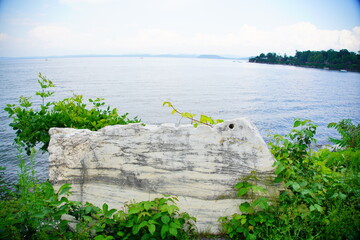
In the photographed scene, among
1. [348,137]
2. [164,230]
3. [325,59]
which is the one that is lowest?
[164,230]

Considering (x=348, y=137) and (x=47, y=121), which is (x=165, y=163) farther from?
(x=348, y=137)

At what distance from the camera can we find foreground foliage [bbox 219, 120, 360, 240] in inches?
184

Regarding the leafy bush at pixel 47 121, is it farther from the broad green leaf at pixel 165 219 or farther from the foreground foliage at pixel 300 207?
the foreground foliage at pixel 300 207

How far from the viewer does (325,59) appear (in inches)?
5162

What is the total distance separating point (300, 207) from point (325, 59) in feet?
497

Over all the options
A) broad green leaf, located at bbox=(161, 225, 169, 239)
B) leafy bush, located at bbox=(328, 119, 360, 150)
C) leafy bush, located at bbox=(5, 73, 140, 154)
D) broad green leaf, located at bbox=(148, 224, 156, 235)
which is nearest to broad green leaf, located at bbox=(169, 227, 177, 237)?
broad green leaf, located at bbox=(161, 225, 169, 239)

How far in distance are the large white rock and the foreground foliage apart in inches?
14.1

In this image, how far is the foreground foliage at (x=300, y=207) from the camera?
4664mm

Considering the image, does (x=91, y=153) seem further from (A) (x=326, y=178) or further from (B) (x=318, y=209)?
(A) (x=326, y=178)

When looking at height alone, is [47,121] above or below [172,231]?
above

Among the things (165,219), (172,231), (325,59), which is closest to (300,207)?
(172,231)

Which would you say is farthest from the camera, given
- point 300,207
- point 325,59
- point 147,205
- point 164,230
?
point 325,59

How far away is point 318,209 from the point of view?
476 centimetres

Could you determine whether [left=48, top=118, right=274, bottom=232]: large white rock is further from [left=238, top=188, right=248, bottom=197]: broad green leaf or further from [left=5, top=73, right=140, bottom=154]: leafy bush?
[left=5, top=73, right=140, bottom=154]: leafy bush
